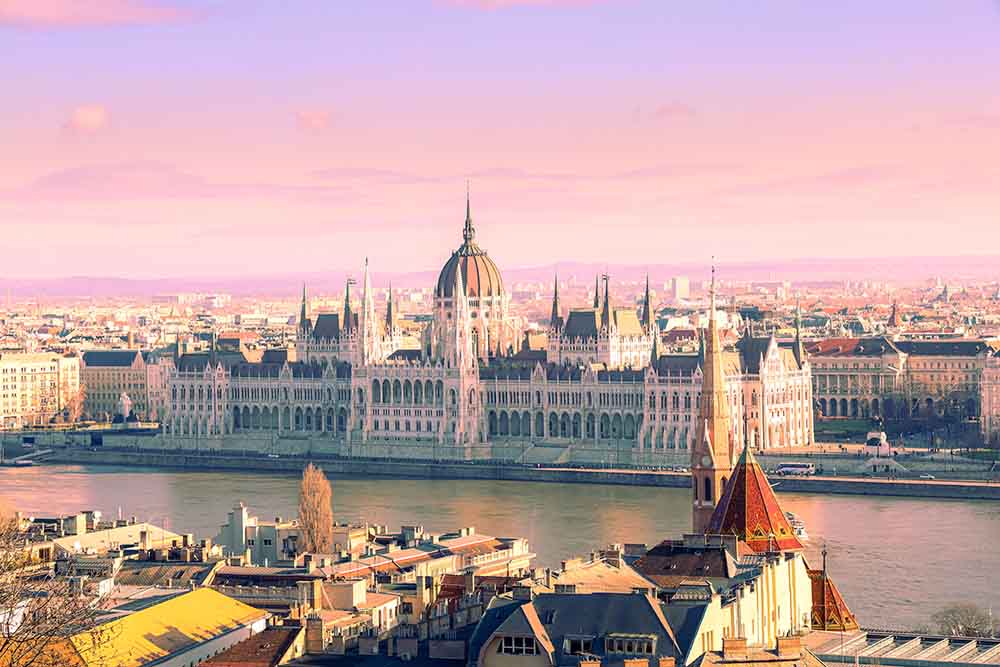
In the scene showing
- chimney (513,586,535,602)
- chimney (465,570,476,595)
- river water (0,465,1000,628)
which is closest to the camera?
chimney (513,586,535,602)

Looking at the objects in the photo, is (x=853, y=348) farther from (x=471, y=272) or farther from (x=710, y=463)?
(x=710, y=463)

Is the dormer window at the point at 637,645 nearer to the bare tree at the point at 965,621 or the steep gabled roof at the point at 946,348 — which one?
the bare tree at the point at 965,621

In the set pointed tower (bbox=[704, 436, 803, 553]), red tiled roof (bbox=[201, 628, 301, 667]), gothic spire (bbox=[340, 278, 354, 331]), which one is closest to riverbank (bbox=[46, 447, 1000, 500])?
gothic spire (bbox=[340, 278, 354, 331])

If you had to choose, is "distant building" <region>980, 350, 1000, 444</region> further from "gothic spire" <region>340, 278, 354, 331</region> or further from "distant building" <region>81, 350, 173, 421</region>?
"distant building" <region>81, 350, 173, 421</region>

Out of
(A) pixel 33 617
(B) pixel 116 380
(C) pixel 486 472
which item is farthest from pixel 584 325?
(A) pixel 33 617

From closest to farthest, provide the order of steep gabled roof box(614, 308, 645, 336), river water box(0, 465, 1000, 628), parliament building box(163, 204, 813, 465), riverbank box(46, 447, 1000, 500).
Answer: river water box(0, 465, 1000, 628)
riverbank box(46, 447, 1000, 500)
parliament building box(163, 204, 813, 465)
steep gabled roof box(614, 308, 645, 336)

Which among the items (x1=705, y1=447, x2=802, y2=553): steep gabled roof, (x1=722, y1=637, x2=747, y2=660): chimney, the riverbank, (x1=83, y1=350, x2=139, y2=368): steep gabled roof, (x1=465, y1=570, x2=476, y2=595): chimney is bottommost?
the riverbank

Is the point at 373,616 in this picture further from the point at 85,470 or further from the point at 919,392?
the point at 919,392
